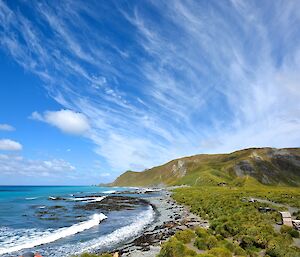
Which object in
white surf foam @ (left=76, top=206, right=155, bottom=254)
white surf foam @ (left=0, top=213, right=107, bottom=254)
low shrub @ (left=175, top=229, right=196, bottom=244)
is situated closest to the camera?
low shrub @ (left=175, top=229, right=196, bottom=244)

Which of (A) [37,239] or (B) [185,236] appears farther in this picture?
(A) [37,239]

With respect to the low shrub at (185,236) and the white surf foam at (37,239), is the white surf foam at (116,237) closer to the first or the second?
the white surf foam at (37,239)

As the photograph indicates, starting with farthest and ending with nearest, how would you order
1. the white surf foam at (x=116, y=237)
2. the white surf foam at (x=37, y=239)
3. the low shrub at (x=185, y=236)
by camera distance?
the white surf foam at (x=37, y=239) < the white surf foam at (x=116, y=237) < the low shrub at (x=185, y=236)

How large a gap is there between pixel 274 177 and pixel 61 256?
182m

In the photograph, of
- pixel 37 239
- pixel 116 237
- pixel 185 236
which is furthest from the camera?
pixel 116 237

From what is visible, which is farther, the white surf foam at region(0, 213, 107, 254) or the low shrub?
the white surf foam at region(0, 213, 107, 254)

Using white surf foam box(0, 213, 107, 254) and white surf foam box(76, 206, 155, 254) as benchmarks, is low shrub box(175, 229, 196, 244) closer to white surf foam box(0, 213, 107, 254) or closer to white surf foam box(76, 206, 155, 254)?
white surf foam box(76, 206, 155, 254)

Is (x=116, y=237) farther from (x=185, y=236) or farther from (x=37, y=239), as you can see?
(x=185, y=236)

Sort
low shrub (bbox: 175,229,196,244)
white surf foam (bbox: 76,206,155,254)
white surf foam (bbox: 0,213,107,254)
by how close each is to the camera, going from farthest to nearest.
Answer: white surf foam (bbox: 0,213,107,254), white surf foam (bbox: 76,206,155,254), low shrub (bbox: 175,229,196,244)

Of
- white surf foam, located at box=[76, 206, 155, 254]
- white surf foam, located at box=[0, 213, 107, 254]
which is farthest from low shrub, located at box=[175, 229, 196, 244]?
white surf foam, located at box=[0, 213, 107, 254]

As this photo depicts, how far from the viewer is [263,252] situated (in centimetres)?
2281

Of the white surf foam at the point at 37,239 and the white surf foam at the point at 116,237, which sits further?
the white surf foam at the point at 37,239

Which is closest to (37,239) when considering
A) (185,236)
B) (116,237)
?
(116,237)

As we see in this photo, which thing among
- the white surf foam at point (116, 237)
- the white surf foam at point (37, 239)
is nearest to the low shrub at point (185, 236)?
the white surf foam at point (116, 237)
